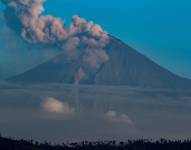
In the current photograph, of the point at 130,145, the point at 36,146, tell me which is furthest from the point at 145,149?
→ the point at 36,146

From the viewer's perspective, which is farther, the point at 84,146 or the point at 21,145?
the point at 84,146

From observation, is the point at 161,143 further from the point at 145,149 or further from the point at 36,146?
the point at 36,146

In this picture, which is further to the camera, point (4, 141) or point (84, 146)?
point (84, 146)

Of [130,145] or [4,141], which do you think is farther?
[130,145]

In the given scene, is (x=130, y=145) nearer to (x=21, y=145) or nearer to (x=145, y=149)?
(x=145, y=149)

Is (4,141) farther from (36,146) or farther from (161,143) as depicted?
(161,143)

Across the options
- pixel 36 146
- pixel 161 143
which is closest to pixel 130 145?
pixel 161 143
